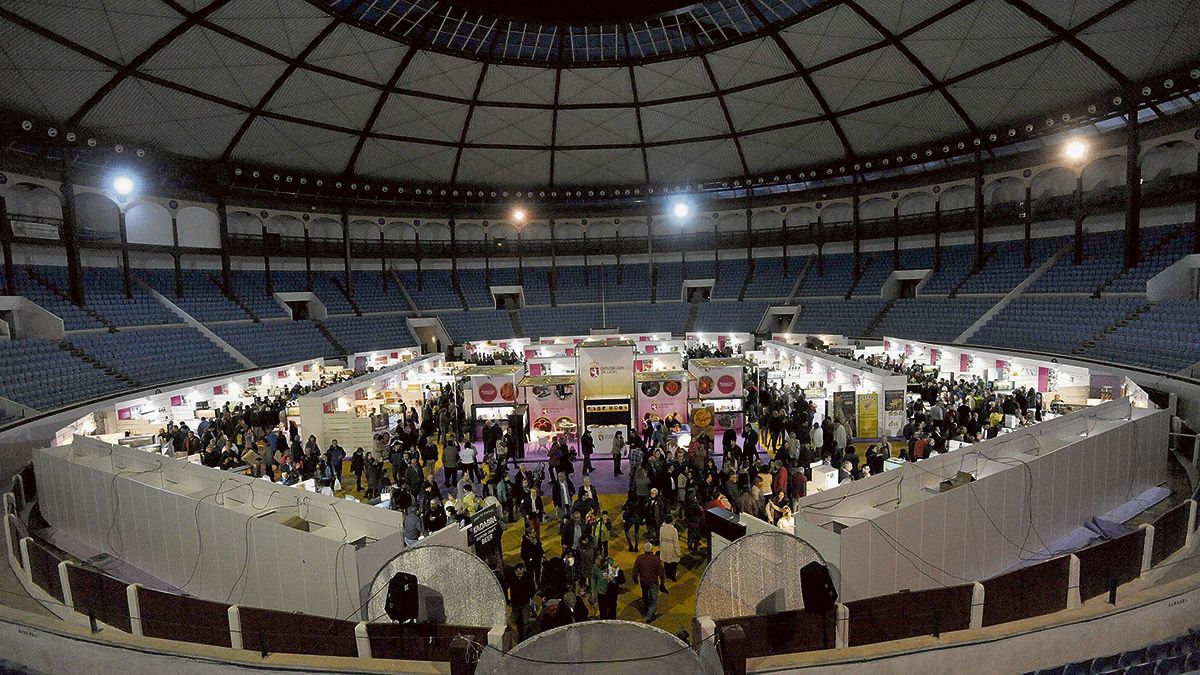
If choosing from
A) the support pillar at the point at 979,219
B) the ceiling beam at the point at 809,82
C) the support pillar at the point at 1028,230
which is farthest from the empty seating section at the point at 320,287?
the support pillar at the point at 1028,230

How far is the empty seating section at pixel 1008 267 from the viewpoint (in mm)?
26266

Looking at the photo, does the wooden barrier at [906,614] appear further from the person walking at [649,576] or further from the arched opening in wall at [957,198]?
the arched opening in wall at [957,198]

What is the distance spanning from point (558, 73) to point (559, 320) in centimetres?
1669

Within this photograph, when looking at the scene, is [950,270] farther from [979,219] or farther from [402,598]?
[402,598]

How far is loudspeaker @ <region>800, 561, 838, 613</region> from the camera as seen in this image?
14.2ft

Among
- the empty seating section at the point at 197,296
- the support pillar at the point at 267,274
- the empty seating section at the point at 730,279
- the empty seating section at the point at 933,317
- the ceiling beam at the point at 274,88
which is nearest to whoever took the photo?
the ceiling beam at the point at 274,88

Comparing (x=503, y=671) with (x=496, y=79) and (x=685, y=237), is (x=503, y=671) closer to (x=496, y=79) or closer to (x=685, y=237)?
(x=496, y=79)

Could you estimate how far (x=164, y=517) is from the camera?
7.67m

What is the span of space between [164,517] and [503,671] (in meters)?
7.01

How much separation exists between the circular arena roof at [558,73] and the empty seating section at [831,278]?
7493 millimetres

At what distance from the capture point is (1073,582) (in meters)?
5.59

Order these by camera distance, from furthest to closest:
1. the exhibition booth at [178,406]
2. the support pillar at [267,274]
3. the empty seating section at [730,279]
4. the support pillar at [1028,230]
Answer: the empty seating section at [730,279] < the support pillar at [267,274] < the support pillar at [1028,230] < the exhibition booth at [178,406]

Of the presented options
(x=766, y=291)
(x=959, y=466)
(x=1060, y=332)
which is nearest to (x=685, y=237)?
(x=766, y=291)

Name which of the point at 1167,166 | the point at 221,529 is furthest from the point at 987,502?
the point at 1167,166
